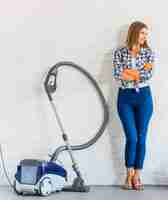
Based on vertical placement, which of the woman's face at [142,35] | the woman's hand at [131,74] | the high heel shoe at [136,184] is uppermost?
the woman's face at [142,35]

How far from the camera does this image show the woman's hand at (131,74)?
5.54 meters

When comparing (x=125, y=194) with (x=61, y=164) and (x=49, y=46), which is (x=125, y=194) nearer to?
(x=61, y=164)

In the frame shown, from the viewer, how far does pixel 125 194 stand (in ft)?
18.1

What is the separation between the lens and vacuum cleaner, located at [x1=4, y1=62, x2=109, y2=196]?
5.45 m

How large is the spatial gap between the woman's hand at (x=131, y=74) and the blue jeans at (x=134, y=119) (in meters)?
0.12

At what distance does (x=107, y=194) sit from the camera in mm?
5527

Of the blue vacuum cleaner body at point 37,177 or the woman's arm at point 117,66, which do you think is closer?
the blue vacuum cleaner body at point 37,177

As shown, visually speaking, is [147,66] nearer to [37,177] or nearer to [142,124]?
[142,124]

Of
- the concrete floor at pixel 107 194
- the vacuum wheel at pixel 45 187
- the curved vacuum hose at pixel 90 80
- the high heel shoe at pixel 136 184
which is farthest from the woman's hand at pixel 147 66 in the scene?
the vacuum wheel at pixel 45 187

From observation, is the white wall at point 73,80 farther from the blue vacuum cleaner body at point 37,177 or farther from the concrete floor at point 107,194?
the blue vacuum cleaner body at point 37,177

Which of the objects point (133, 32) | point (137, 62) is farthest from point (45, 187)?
point (133, 32)

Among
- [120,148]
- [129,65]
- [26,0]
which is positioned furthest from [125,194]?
[26,0]

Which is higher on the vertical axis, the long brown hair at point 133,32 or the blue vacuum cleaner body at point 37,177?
the long brown hair at point 133,32

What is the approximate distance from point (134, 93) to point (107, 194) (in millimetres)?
1040
